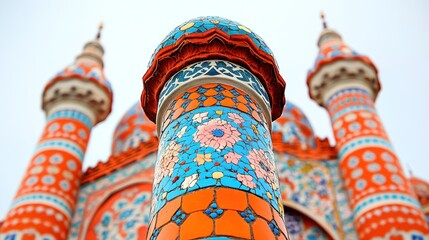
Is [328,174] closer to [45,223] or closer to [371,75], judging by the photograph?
[371,75]

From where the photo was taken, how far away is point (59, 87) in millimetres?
7430

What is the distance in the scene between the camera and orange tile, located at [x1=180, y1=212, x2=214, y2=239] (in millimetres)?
1265

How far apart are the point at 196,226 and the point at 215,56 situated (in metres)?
0.77

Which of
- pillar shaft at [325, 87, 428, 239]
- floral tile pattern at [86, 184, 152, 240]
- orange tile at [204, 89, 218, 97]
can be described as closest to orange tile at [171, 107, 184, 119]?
orange tile at [204, 89, 218, 97]

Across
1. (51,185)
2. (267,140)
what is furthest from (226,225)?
(51,185)

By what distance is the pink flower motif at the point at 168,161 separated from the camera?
155 cm

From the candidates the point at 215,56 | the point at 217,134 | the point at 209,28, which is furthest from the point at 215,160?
the point at 209,28

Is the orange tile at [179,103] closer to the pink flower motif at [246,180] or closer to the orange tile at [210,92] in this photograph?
the orange tile at [210,92]

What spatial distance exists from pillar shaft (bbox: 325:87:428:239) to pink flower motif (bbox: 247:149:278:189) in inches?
152

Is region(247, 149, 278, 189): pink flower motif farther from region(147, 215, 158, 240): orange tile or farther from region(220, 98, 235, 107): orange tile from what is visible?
region(147, 215, 158, 240): orange tile

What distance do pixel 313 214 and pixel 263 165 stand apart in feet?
14.1

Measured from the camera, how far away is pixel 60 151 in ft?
21.9

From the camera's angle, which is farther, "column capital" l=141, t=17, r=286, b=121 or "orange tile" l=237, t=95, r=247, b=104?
"column capital" l=141, t=17, r=286, b=121

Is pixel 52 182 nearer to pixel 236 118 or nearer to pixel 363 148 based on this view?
pixel 363 148
